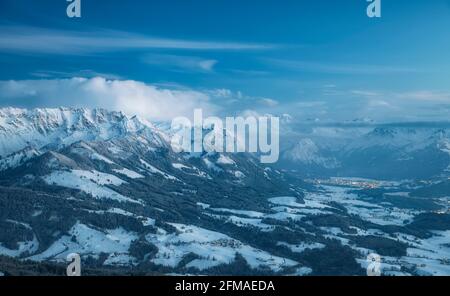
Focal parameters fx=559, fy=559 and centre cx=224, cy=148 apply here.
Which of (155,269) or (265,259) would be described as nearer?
(155,269)

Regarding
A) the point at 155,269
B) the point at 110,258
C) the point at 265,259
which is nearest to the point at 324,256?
the point at 265,259
